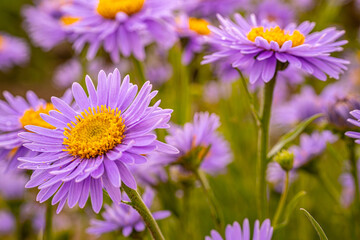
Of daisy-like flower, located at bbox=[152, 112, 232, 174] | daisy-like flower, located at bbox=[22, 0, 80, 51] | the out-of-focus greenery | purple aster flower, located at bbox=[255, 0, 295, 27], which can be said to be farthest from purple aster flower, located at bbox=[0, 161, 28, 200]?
purple aster flower, located at bbox=[255, 0, 295, 27]

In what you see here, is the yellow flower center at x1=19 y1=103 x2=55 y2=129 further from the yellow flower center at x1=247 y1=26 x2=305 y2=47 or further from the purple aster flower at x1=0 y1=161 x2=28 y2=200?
the purple aster flower at x1=0 y1=161 x2=28 y2=200

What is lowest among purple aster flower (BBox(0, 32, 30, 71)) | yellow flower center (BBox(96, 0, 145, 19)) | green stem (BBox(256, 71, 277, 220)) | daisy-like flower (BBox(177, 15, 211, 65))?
green stem (BBox(256, 71, 277, 220))

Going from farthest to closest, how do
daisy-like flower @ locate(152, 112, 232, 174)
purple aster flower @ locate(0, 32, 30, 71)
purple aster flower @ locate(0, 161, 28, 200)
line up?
purple aster flower @ locate(0, 32, 30, 71), purple aster flower @ locate(0, 161, 28, 200), daisy-like flower @ locate(152, 112, 232, 174)

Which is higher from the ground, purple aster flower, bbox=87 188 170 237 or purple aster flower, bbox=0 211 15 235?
purple aster flower, bbox=87 188 170 237

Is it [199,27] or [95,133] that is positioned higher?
[199,27]

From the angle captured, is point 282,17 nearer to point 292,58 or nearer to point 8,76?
point 292,58

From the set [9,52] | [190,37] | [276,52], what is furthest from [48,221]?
[9,52]

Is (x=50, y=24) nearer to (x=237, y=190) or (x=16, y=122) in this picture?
(x=16, y=122)
